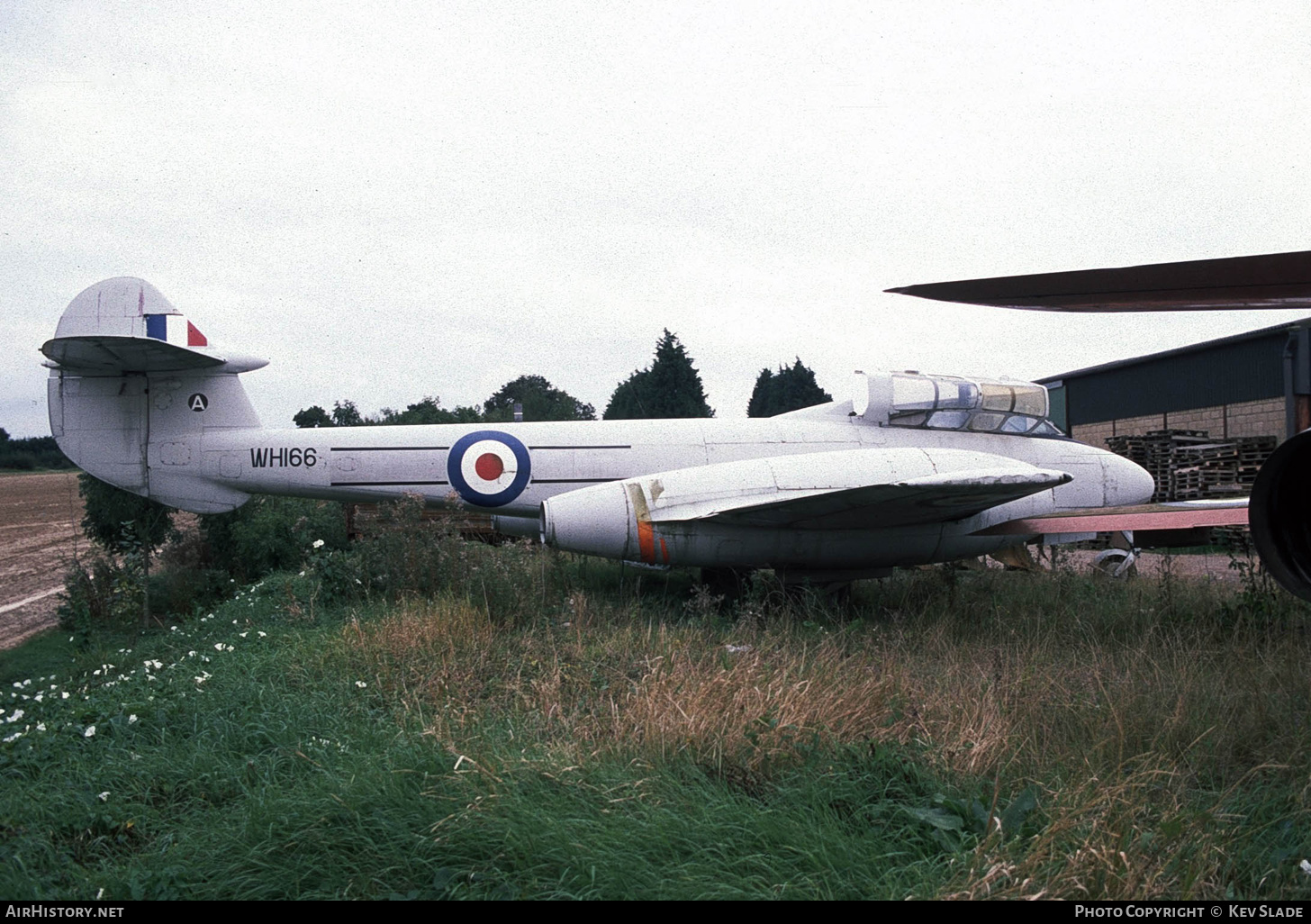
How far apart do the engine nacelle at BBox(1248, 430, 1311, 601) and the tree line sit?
632 inches

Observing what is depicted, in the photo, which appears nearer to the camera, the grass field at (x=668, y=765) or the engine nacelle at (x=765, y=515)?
the grass field at (x=668, y=765)

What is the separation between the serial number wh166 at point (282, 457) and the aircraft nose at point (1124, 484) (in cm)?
873

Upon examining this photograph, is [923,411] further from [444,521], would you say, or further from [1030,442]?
[444,521]

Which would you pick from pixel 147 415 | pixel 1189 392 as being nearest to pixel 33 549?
pixel 147 415

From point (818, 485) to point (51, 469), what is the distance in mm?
45333

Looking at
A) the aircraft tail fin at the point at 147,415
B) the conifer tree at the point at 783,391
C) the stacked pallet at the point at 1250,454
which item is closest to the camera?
the aircraft tail fin at the point at 147,415

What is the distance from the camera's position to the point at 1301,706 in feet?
13.5

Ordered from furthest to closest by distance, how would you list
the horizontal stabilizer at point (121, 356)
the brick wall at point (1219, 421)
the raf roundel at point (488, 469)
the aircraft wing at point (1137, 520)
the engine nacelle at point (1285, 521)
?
the brick wall at point (1219, 421) → the raf roundel at point (488, 469) → the horizontal stabilizer at point (121, 356) → the aircraft wing at point (1137, 520) → the engine nacelle at point (1285, 521)

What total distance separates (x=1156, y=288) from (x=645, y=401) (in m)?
28.1

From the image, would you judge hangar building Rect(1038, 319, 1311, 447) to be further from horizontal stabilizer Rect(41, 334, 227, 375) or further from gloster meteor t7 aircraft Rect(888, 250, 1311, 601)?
horizontal stabilizer Rect(41, 334, 227, 375)

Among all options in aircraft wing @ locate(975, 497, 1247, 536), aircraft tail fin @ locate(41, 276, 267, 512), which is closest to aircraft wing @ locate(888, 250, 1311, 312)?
aircraft wing @ locate(975, 497, 1247, 536)

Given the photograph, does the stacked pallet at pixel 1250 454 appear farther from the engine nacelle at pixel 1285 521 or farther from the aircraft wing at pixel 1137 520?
the engine nacelle at pixel 1285 521

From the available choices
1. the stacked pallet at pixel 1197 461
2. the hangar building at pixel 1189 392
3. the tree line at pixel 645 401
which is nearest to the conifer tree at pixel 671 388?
the tree line at pixel 645 401

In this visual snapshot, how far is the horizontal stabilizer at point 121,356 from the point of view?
25.7 feet
